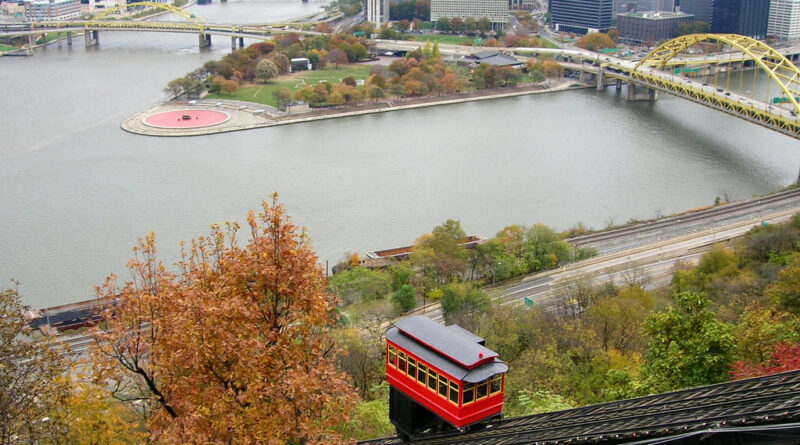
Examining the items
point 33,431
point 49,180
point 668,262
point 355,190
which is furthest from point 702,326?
point 49,180

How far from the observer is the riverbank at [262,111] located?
25734mm

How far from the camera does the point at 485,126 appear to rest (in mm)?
26531

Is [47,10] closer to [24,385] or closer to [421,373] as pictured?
[24,385]

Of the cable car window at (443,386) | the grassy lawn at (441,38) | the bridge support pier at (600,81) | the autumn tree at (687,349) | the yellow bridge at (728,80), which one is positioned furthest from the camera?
the grassy lawn at (441,38)

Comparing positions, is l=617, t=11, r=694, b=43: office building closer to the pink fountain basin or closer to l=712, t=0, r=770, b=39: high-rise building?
l=712, t=0, r=770, b=39: high-rise building

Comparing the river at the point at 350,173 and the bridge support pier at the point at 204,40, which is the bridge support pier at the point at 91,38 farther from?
the river at the point at 350,173

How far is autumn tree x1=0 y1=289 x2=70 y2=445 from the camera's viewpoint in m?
4.91

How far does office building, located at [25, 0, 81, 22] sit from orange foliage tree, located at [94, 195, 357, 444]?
4574cm

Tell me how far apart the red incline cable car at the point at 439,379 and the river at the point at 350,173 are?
9797 mm

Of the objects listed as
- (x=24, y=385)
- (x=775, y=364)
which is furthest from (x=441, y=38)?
(x=24, y=385)

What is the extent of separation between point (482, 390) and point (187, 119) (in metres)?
23.0

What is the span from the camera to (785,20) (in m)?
42.9

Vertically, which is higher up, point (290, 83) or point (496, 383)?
point (496, 383)

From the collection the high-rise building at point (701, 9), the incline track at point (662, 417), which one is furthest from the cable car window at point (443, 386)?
the high-rise building at point (701, 9)
